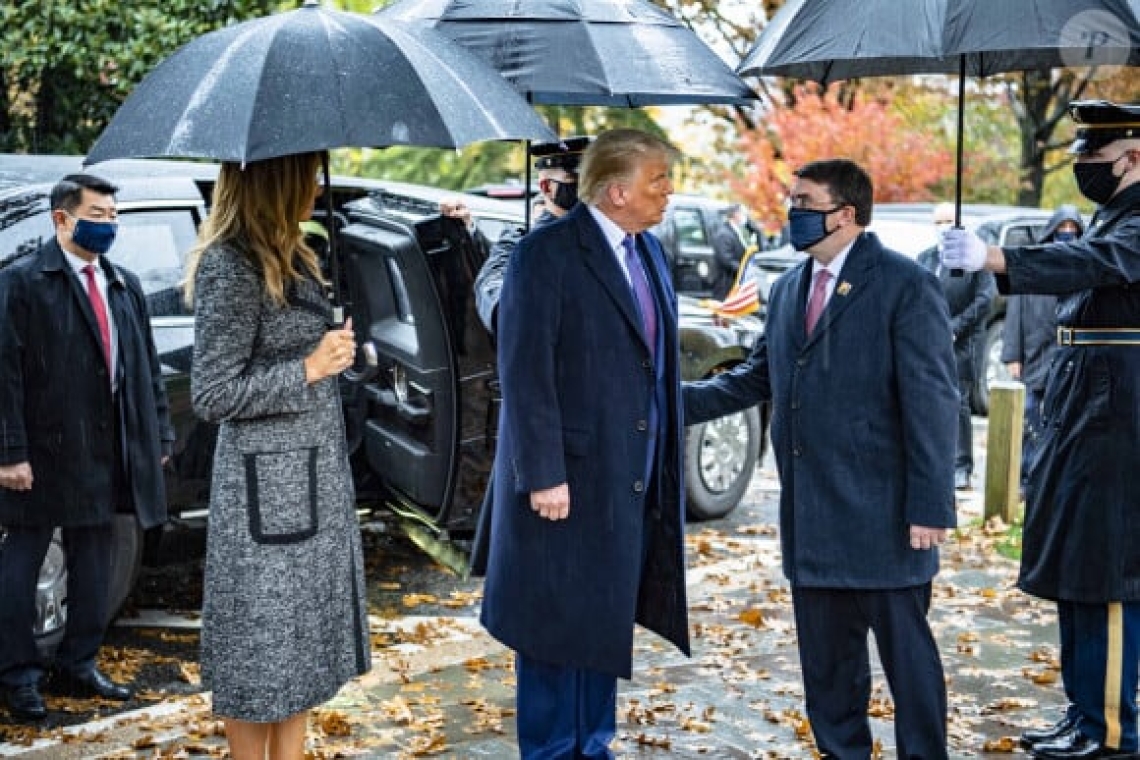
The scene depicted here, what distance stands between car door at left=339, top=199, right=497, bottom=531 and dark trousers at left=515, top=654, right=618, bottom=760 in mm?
2295

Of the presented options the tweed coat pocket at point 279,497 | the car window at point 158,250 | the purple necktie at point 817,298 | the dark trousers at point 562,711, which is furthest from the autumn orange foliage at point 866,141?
the tweed coat pocket at point 279,497

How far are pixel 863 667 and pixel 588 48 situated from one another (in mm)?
2340

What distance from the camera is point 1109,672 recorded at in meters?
5.37

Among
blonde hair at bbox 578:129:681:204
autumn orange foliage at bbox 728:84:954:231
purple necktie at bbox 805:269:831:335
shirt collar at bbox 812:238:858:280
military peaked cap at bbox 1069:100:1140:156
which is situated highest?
autumn orange foliage at bbox 728:84:954:231

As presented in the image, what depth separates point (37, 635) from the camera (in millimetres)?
6254

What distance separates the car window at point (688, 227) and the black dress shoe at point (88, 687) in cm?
1322

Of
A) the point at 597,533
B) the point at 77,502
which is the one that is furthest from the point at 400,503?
the point at 597,533

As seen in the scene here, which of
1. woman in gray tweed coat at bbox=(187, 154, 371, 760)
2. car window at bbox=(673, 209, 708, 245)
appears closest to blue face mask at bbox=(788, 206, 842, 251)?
woman in gray tweed coat at bbox=(187, 154, 371, 760)

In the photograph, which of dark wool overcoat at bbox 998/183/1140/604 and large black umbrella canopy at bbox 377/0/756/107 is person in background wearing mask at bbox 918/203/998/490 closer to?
dark wool overcoat at bbox 998/183/1140/604

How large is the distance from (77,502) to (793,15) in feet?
11.2

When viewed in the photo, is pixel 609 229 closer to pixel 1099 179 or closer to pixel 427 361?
pixel 1099 179

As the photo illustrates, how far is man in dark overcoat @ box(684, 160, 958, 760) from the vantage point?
4.74 metres

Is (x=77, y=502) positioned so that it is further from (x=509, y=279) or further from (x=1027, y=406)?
(x=1027, y=406)

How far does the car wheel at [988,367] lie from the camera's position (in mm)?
14938
